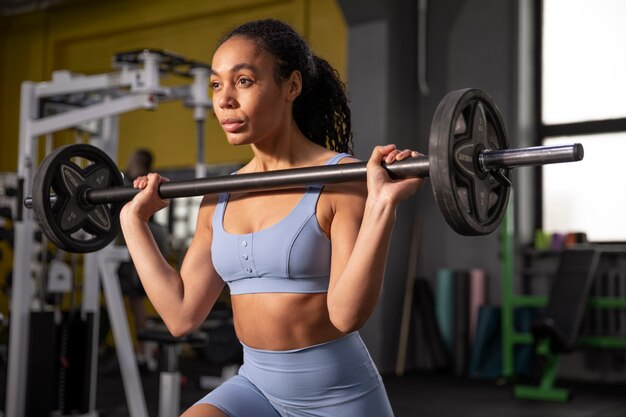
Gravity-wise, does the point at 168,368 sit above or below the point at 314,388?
below

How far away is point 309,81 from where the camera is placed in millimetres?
1476

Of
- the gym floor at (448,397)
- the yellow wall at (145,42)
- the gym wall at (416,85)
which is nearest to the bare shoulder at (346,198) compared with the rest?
the gym floor at (448,397)

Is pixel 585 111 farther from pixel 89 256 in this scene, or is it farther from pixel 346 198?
pixel 346 198

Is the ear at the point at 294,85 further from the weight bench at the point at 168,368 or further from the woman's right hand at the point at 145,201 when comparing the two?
the weight bench at the point at 168,368

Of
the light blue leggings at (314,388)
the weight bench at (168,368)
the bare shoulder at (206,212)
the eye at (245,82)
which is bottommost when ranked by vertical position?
the weight bench at (168,368)

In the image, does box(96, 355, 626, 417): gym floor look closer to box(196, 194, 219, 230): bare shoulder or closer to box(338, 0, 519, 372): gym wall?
box(338, 0, 519, 372): gym wall

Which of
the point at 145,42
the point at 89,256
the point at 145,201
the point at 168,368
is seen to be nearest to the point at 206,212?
the point at 145,201

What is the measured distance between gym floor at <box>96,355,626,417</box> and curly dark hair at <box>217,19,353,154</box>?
9.12ft

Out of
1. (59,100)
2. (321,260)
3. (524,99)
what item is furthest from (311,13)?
(321,260)

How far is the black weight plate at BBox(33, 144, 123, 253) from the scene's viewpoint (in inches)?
64.1

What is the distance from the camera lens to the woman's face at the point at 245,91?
53.0 inches

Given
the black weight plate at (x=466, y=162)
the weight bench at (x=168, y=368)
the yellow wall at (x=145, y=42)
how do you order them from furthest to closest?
the yellow wall at (x=145, y=42) < the weight bench at (x=168, y=368) < the black weight plate at (x=466, y=162)

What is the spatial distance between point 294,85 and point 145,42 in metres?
6.40

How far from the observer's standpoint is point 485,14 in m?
5.87
